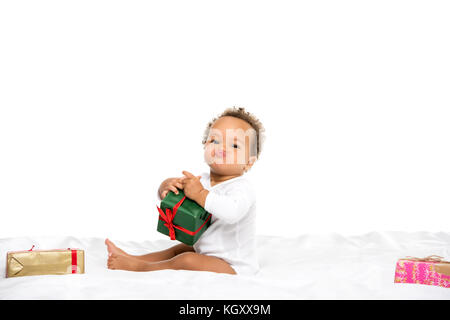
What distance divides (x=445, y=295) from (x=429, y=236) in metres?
1.40

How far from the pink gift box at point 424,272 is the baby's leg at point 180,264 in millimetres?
708

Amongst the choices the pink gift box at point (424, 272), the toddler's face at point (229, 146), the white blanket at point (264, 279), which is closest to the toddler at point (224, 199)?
the toddler's face at point (229, 146)

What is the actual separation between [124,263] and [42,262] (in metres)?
0.36

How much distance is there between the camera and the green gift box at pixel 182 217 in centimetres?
238

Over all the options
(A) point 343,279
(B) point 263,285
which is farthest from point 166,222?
(A) point 343,279

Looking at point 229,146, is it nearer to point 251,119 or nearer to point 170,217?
point 251,119

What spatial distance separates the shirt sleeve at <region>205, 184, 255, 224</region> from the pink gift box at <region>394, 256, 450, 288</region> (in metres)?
0.69

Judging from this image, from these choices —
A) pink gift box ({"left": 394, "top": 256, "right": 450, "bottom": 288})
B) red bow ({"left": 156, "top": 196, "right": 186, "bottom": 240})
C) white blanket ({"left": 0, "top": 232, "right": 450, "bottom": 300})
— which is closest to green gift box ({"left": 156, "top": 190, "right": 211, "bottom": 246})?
red bow ({"left": 156, "top": 196, "right": 186, "bottom": 240})

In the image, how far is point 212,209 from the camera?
236cm

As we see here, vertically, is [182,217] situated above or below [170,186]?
below

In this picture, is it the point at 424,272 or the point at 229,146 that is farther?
the point at 229,146

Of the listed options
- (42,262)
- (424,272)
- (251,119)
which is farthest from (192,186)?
(424,272)

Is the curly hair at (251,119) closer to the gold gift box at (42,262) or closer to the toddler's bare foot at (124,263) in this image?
the toddler's bare foot at (124,263)

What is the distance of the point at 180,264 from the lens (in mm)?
2416
